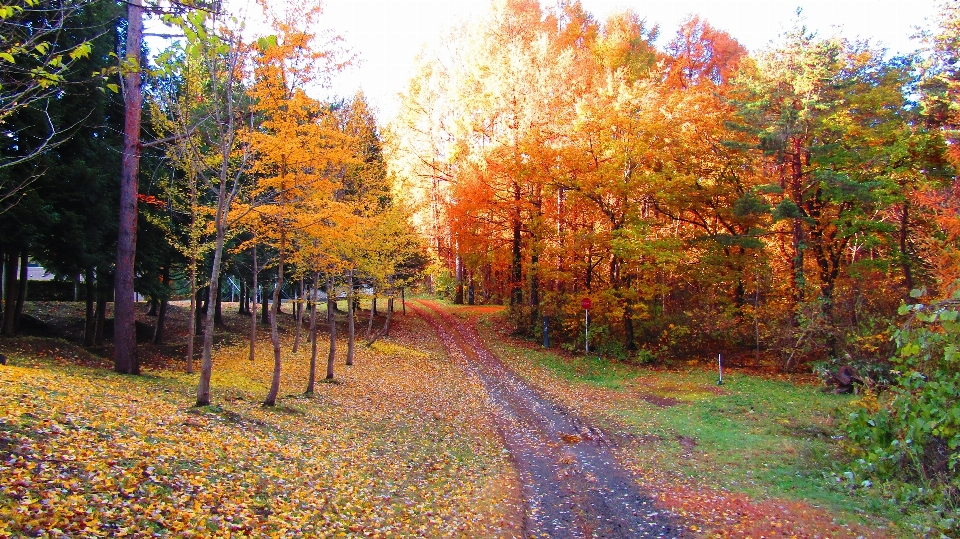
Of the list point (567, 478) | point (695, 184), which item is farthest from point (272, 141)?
point (695, 184)

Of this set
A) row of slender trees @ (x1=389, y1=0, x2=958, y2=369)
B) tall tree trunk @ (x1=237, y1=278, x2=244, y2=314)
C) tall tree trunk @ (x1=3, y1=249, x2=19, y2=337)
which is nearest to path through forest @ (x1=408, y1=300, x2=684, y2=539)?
row of slender trees @ (x1=389, y1=0, x2=958, y2=369)

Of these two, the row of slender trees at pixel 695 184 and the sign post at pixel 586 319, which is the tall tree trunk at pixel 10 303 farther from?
the sign post at pixel 586 319

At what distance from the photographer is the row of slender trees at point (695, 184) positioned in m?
18.3

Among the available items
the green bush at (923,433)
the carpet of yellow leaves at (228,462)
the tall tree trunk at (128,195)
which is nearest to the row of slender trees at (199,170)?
the tall tree trunk at (128,195)

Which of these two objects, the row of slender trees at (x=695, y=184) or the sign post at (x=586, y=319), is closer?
the row of slender trees at (x=695, y=184)

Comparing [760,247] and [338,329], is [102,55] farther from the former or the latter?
[760,247]

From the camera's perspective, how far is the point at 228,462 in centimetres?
691

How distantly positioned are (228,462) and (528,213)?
17.6m

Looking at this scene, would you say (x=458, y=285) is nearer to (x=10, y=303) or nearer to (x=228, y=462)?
(x=10, y=303)

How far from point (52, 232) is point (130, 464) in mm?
11730

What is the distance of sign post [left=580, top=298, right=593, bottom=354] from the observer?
21.2 metres

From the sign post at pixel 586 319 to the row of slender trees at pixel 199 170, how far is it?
801cm

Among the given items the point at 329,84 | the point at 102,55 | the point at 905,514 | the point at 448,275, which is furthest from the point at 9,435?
the point at 448,275

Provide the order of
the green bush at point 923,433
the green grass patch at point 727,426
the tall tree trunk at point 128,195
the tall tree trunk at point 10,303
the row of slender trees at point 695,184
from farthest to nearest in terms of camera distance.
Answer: the row of slender trees at point 695,184 < the tall tree trunk at point 10,303 < the tall tree trunk at point 128,195 < the green grass patch at point 727,426 < the green bush at point 923,433
